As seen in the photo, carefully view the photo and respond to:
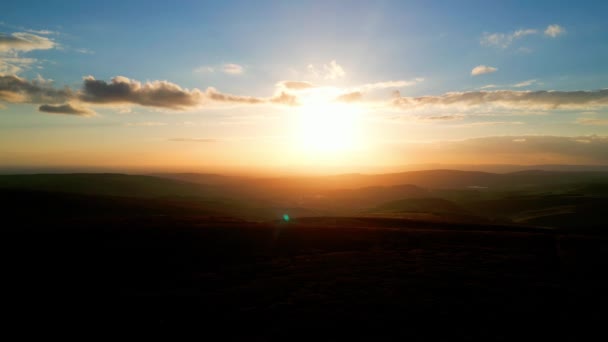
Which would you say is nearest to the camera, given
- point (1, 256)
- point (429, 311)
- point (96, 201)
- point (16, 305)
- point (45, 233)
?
point (429, 311)

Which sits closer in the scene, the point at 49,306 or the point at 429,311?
the point at 429,311

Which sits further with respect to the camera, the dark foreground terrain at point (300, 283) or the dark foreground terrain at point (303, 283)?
the dark foreground terrain at point (303, 283)

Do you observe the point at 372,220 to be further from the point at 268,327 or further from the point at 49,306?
the point at 49,306

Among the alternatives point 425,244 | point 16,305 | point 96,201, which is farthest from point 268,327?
point 96,201

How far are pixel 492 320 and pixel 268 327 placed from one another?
7.90 meters

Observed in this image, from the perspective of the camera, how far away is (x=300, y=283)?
15820 millimetres

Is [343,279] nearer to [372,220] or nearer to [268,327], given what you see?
[268,327]

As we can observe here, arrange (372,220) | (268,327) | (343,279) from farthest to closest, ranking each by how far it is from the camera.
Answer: (372,220) < (343,279) < (268,327)

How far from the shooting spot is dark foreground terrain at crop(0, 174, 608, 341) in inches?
442

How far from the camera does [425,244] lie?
82.1 feet

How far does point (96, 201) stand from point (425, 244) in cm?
4898

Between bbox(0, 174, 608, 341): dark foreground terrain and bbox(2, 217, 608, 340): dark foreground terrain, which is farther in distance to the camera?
bbox(2, 217, 608, 340): dark foreground terrain

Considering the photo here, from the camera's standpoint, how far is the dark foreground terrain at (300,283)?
11234 mm

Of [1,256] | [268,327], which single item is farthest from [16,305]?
[268,327]
